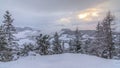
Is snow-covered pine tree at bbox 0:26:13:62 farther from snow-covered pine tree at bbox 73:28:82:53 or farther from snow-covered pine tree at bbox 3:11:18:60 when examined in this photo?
snow-covered pine tree at bbox 73:28:82:53

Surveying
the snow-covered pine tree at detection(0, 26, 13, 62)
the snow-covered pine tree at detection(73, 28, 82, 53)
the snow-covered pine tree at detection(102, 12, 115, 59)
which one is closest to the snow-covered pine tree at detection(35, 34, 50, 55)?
the snow-covered pine tree at detection(73, 28, 82, 53)

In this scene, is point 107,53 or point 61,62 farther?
point 107,53

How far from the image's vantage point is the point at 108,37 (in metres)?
30.0

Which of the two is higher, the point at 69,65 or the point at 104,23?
the point at 104,23

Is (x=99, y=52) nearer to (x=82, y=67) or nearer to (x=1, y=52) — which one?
(x=1, y=52)

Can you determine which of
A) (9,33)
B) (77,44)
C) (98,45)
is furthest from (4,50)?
(98,45)

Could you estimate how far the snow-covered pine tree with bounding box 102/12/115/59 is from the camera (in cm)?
2984

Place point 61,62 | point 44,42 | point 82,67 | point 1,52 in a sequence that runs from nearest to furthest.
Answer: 1. point 82,67
2. point 61,62
3. point 1,52
4. point 44,42

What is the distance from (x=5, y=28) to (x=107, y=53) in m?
17.9

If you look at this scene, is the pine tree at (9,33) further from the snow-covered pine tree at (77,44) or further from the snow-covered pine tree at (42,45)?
the snow-covered pine tree at (77,44)

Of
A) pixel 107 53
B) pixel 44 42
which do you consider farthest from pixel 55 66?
pixel 44 42

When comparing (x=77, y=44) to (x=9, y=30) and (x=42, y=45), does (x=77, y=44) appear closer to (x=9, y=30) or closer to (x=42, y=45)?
(x=42, y=45)

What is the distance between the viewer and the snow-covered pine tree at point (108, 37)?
97.9ft

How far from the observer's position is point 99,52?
31.9 meters
